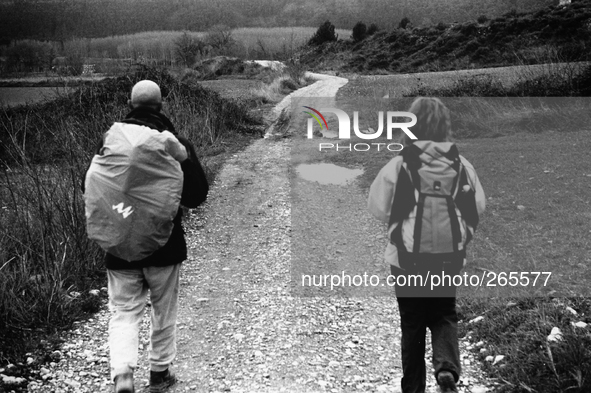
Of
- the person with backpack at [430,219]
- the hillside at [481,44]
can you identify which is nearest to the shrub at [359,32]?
the hillside at [481,44]

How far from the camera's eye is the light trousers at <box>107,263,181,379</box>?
3.20 meters

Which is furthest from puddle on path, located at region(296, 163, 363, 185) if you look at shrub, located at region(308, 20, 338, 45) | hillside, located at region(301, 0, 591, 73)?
shrub, located at region(308, 20, 338, 45)

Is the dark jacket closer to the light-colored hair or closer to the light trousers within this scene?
the light trousers

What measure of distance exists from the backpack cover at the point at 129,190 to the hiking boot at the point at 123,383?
0.73 m

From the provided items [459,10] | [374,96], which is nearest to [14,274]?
[374,96]

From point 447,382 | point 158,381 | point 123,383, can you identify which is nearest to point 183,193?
point 123,383

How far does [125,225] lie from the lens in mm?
3088

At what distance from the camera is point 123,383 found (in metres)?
3.09

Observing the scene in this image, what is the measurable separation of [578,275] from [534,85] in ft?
36.5

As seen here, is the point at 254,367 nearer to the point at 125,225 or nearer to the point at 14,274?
the point at 125,225

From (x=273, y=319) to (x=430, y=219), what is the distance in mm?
2608

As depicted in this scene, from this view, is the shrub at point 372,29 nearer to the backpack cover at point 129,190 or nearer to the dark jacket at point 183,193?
the dark jacket at point 183,193

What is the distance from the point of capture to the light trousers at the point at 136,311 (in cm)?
320

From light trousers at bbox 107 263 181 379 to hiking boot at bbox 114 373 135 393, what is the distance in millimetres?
31
